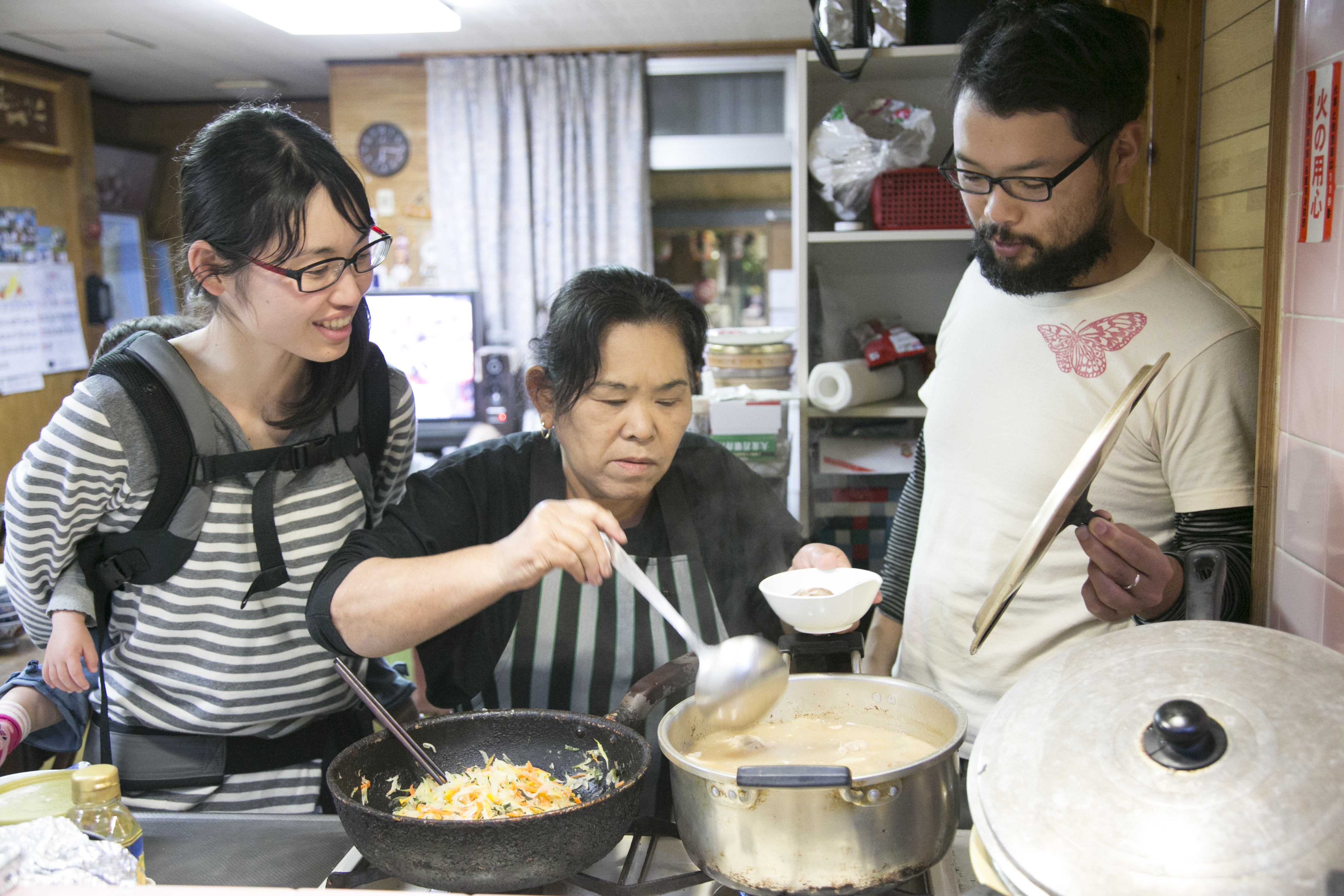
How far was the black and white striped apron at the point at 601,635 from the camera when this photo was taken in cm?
144

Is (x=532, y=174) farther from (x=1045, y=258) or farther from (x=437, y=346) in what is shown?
(x=1045, y=258)

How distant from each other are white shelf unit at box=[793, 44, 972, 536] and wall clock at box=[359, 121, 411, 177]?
104 inches

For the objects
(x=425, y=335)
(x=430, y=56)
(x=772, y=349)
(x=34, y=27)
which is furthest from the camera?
(x=430, y=56)

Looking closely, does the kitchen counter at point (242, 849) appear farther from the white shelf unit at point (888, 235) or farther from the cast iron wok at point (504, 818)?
the white shelf unit at point (888, 235)

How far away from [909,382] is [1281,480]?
6.48ft

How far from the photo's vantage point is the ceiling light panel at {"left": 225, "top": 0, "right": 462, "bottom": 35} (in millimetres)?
3746

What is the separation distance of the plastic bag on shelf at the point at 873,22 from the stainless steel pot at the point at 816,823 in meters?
2.13

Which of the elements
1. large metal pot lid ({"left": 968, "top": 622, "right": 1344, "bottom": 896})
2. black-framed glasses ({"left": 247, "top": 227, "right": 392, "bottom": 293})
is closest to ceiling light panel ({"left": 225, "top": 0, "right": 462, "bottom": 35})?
black-framed glasses ({"left": 247, "top": 227, "right": 392, "bottom": 293})

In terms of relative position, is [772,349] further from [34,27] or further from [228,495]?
[34,27]

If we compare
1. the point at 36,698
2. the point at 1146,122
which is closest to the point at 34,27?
the point at 36,698

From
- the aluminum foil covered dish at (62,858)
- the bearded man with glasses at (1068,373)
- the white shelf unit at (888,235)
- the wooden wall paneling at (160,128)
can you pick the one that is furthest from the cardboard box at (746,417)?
the wooden wall paneling at (160,128)

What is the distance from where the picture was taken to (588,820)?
3.00ft

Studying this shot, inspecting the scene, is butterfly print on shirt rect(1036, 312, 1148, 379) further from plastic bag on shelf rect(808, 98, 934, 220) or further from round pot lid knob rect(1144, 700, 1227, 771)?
plastic bag on shelf rect(808, 98, 934, 220)

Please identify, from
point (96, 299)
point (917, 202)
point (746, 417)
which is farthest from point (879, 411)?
point (96, 299)
